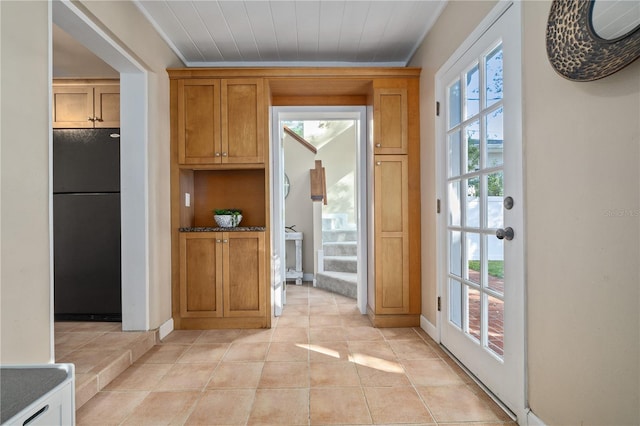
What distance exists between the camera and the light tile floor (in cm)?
171

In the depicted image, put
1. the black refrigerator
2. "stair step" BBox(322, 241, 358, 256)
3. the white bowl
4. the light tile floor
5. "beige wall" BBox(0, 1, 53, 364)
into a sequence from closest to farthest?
"beige wall" BBox(0, 1, 53, 364)
the light tile floor
the black refrigerator
the white bowl
"stair step" BBox(322, 241, 358, 256)

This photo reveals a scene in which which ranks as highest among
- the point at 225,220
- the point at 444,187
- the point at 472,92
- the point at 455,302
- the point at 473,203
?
the point at 472,92

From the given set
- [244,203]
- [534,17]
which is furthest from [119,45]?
[534,17]

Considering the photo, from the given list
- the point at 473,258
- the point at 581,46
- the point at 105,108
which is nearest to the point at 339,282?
the point at 473,258

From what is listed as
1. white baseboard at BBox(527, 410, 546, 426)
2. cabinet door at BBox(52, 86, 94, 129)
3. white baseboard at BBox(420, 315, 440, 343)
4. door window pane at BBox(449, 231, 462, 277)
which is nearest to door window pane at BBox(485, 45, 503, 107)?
door window pane at BBox(449, 231, 462, 277)

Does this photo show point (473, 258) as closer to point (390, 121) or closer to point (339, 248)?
point (390, 121)

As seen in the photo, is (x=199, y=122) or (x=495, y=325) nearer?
(x=495, y=325)

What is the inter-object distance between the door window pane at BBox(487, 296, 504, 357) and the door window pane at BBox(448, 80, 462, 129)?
1.19m

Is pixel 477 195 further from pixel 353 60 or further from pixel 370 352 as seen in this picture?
pixel 353 60

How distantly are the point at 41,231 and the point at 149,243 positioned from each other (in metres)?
1.15

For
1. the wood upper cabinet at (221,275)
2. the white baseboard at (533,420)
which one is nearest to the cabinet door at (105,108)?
the wood upper cabinet at (221,275)

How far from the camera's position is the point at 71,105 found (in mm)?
3045

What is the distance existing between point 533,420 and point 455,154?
61.7 inches

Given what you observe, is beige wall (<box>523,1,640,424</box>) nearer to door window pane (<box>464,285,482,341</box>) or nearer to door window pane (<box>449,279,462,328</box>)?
door window pane (<box>464,285,482,341</box>)
